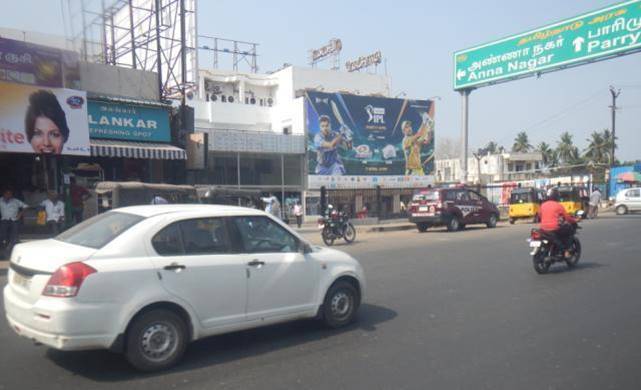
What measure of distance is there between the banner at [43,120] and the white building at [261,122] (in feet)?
33.2

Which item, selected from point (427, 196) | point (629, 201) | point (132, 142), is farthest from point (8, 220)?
point (629, 201)

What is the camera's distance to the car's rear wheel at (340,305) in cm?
581

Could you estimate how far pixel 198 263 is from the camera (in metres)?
4.75

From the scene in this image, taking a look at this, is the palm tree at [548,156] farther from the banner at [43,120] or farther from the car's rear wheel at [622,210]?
the banner at [43,120]

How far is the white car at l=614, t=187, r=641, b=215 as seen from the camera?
29.1m

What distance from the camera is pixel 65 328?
4.11m

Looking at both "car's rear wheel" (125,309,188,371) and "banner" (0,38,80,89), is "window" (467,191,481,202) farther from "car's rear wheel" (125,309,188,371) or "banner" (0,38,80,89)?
"car's rear wheel" (125,309,188,371)

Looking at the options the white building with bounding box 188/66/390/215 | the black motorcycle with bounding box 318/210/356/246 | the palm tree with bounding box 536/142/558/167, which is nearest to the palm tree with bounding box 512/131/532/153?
the palm tree with bounding box 536/142/558/167

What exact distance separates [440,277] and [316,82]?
113 feet

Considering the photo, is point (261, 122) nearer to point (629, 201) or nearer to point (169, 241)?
point (629, 201)

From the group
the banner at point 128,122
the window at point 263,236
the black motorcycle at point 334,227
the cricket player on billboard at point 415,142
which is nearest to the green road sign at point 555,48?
the cricket player on billboard at point 415,142

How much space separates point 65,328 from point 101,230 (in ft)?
3.39

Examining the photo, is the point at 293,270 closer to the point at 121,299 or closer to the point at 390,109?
the point at 121,299

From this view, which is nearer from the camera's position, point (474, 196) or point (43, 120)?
point (43, 120)
